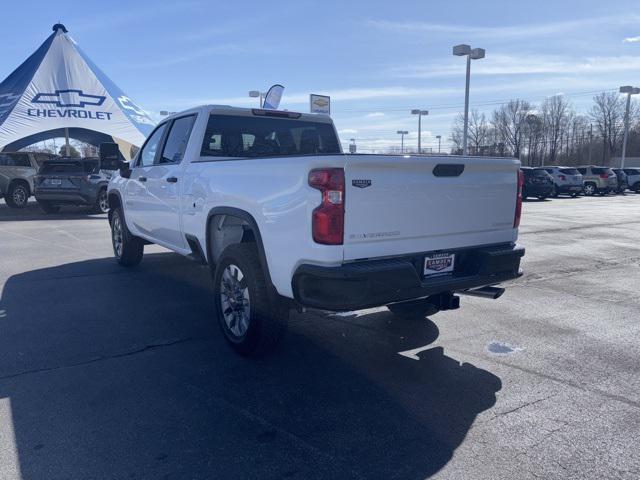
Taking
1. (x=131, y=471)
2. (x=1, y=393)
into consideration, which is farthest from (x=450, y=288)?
(x=1, y=393)

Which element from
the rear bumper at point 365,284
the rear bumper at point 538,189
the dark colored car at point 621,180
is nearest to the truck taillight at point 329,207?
the rear bumper at point 365,284

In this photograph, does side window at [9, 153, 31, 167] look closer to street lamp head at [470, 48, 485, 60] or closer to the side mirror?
the side mirror

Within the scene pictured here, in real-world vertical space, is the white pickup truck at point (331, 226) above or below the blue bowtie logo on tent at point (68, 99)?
below

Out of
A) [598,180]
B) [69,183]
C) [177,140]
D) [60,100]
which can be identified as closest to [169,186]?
[177,140]

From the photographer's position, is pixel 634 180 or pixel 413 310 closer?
→ pixel 413 310

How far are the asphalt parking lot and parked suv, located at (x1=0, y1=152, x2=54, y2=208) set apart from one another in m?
12.9

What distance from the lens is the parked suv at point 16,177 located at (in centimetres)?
1800

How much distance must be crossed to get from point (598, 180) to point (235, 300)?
34525 millimetres

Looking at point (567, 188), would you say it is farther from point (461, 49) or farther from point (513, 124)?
point (513, 124)

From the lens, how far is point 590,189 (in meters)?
34.5

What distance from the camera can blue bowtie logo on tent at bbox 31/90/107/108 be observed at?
24.1 metres

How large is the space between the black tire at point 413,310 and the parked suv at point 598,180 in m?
32.6

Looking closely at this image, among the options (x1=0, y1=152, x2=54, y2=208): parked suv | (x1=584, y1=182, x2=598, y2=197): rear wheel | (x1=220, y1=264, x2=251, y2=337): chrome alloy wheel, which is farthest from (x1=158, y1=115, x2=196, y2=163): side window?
(x1=584, y1=182, x2=598, y2=197): rear wheel

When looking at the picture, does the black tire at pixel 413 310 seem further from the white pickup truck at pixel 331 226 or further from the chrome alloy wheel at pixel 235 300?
the chrome alloy wheel at pixel 235 300
